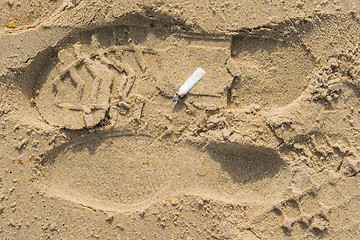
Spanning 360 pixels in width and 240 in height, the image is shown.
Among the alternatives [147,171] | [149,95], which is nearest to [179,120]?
[149,95]

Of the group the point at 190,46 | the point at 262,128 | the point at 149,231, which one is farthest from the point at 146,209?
the point at 190,46

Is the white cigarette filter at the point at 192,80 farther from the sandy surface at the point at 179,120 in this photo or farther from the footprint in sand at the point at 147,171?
the footprint in sand at the point at 147,171

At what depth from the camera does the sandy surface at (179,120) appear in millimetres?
2127

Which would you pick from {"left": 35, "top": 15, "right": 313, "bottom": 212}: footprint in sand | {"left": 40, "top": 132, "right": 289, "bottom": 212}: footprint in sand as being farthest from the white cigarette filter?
{"left": 40, "top": 132, "right": 289, "bottom": 212}: footprint in sand

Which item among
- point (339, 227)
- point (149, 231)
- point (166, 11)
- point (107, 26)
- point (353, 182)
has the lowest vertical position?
point (149, 231)

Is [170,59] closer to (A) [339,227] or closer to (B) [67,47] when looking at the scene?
(B) [67,47]

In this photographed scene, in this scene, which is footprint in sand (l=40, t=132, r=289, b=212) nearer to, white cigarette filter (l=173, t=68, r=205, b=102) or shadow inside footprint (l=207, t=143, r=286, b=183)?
shadow inside footprint (l=207, t=143, r=286, b=183)

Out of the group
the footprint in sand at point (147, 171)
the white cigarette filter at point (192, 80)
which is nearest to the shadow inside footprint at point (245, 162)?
the footprint in sand at point (147, 171)

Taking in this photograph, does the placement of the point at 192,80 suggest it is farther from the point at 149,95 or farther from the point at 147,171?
the point at 147,171

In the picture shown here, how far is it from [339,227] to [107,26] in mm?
2231

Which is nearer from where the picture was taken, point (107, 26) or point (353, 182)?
point (353, 182)

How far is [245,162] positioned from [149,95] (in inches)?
34.5

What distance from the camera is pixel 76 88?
2.30 meters

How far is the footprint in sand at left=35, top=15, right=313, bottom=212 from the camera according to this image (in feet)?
7.22
